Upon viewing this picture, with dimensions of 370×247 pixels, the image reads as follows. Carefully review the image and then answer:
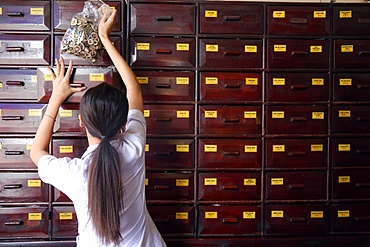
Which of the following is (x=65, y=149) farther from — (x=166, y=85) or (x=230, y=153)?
(x=230, y=153)

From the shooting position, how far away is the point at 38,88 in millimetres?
1935

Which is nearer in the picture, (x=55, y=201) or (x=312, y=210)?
(x=55, y=201)

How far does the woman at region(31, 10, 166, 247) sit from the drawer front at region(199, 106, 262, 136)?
97 cm

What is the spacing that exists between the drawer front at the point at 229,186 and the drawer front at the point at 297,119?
1.13 feet

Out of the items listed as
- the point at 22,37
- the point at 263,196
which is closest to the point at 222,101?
the point at 263,196

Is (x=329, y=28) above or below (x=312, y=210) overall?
above

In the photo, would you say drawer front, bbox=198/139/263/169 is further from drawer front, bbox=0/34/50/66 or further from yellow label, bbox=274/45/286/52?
drawer front, bbox=0/34/50/66

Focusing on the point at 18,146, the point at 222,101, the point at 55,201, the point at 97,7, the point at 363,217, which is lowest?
the point at 363,217

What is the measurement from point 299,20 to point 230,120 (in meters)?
0.81

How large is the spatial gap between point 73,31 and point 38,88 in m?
0.44

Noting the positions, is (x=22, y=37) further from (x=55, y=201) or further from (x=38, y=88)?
(x=55, y=201)

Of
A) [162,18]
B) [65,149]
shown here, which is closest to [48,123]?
[65,149]

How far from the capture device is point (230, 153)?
6.96ft

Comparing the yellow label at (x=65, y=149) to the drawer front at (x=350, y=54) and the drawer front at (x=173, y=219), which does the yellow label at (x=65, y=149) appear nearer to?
the drawer front at (x=173, y=219)
